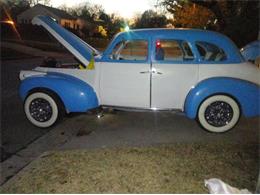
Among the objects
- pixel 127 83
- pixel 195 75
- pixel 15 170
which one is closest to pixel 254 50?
pixel 195 75

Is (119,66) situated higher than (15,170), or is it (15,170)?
(119,66)

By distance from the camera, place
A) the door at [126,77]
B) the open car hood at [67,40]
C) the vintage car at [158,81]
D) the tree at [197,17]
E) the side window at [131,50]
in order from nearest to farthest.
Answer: the vintage car at [158,81] < the door at [126,77] < the side window at [131,50] < the open car hood at [67,40] < the tree at [197,17]

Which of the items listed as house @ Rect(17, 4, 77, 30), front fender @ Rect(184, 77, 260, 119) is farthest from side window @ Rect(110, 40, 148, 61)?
house @ Rect(17, 4, 77, 30)

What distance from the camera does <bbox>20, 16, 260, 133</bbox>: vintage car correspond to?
6.37 meters

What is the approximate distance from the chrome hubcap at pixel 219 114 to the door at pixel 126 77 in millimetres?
1135

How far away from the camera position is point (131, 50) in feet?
22.5

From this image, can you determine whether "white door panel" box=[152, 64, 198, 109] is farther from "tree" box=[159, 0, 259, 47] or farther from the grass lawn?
"tree" box=[159, 0, 259, 47]

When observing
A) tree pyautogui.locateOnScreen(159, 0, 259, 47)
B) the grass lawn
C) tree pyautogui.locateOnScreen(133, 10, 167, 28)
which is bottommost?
the grass lawn

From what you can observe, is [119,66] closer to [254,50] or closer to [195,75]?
[195,75]

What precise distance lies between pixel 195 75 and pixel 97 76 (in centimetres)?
184

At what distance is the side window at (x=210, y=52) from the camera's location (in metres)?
6.54

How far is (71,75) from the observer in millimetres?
6867

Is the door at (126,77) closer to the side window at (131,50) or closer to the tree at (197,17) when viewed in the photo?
the side window at (131,50)

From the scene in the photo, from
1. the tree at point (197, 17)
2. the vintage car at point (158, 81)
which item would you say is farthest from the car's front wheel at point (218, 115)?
the tree at point (197, 17)
